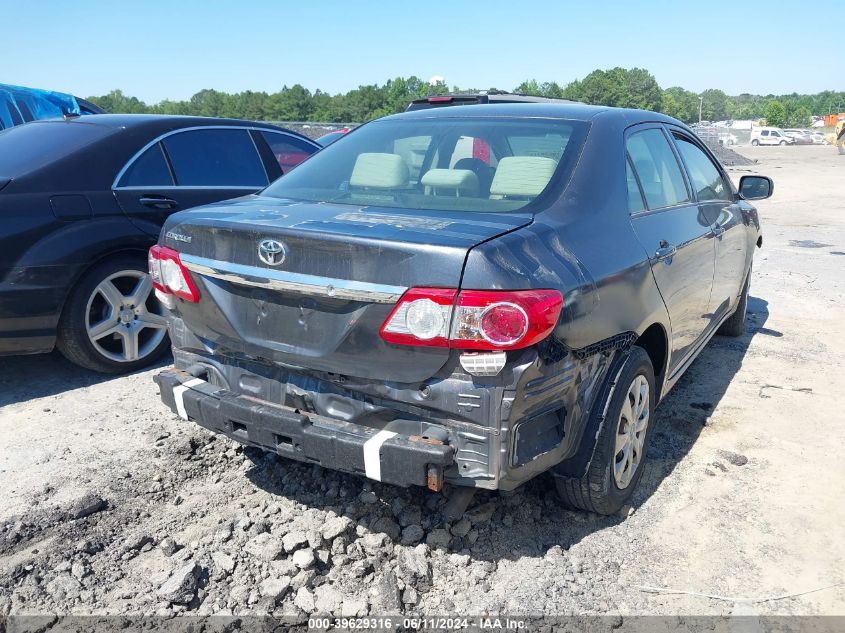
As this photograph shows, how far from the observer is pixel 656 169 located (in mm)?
3689

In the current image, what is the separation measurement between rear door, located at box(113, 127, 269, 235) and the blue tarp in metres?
5.65

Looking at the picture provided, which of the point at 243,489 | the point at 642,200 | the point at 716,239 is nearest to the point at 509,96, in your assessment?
the point at 716,239

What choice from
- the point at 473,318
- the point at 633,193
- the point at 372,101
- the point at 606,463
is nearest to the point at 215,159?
the point at 633,193

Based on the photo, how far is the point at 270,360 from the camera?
8.86 feet

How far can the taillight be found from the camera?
2.27 metres

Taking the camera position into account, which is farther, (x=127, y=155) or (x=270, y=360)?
→ (x=127, y=155)

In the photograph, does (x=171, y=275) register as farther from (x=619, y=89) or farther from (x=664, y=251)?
(x=619, y=89)

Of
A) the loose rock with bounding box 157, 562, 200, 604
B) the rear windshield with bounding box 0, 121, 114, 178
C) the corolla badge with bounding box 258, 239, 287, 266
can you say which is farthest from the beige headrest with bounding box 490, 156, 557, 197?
the rear windshield with bounding box 0, 121, 114, 178

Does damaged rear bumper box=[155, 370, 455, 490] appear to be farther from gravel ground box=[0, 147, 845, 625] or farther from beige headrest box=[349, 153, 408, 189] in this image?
beige headrest box=[349, 153, 408, 189]

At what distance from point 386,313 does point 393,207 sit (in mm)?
676

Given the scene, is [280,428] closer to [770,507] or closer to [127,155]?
[770,507]

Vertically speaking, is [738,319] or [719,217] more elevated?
[719,217]

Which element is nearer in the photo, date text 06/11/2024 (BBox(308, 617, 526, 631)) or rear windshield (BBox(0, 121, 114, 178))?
date text 06/11/2024 (BBox(308, 617, 526, 631))

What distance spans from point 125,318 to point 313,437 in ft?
9.00
